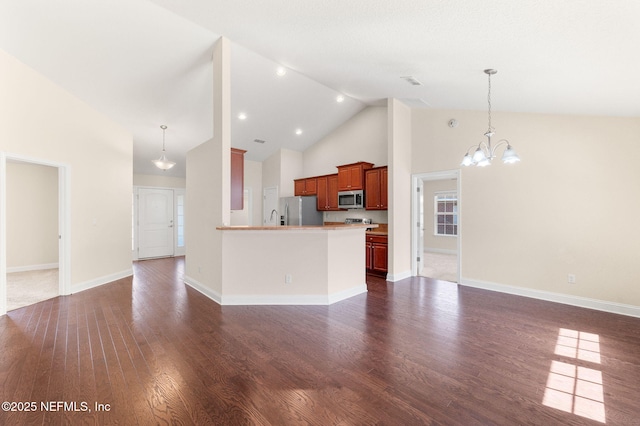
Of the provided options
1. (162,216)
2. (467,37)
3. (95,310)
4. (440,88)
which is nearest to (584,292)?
(440,88)

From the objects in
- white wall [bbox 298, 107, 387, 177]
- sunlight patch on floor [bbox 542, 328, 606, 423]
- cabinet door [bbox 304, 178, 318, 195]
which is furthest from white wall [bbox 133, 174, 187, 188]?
sunlight patch on floor [bbox 542, 328, 606, 423]

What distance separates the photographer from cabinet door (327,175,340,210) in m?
6.76

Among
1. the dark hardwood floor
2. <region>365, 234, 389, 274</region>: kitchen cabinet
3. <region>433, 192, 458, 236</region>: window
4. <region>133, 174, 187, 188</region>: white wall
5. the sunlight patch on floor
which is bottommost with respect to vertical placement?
the sunlight patch on floor

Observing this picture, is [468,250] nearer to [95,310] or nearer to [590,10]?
[590,10]

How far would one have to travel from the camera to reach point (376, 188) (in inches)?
230

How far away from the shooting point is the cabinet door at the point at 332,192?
6762 mm

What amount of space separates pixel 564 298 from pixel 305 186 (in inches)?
221

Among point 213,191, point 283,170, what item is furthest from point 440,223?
point 213,191

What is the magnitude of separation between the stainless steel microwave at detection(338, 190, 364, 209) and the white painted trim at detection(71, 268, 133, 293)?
4.68 metres

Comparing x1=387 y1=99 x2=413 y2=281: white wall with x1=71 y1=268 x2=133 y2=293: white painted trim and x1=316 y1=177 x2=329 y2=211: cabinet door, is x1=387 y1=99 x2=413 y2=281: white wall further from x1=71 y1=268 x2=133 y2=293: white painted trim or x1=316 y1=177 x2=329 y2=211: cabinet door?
x1=71 y1=268 x2=133 y2=293: white painted trim

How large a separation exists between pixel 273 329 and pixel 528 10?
3604 millimetres

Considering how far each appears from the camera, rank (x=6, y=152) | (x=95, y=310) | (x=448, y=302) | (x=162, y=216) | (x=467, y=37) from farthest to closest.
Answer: (x=162, y=216)
(x=448, y=302)
(x=95, y=310)
(x=6, y=152)
(x=467, y=37)

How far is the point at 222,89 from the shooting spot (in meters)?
3.79

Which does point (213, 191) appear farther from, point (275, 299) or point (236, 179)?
point (275, 299)
